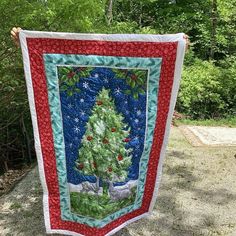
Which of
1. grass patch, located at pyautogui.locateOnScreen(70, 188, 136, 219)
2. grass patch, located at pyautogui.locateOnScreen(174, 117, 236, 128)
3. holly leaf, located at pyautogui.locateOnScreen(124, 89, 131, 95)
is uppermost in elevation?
holly leaf, located at pyautogui.locateOnScreen(124, 89, 131, 95)

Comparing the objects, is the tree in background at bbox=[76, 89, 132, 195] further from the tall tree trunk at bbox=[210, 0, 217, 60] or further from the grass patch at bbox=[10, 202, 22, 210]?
the tall tree trunk at bbox=[210, 0, 217, 60]

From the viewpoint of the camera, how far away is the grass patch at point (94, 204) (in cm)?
281

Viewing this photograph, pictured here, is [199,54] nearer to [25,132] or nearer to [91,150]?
[25,132]

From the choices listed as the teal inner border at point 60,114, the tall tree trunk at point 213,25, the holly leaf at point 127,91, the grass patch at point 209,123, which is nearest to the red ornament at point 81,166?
the teal inner border at point 60,114

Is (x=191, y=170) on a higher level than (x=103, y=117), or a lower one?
lower

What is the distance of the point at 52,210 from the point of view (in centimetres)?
292

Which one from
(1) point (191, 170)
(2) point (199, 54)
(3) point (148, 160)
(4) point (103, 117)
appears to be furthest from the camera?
(2) point (199, 54)

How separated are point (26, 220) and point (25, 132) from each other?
7.24 ft

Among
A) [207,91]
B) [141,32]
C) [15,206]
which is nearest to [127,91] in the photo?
[15,206]

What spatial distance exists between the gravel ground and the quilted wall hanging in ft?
2.13

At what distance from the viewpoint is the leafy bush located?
8.71 metres

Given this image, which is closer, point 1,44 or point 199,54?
point 1,44

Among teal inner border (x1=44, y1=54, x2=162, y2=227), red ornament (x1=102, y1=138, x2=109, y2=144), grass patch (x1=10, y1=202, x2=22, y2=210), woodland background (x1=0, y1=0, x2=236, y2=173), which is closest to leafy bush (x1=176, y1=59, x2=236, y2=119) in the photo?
woodland background (x1=0, y1=0, x2=236, y2=173)

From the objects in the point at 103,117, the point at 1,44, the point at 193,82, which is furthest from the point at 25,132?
the point at 193,82
